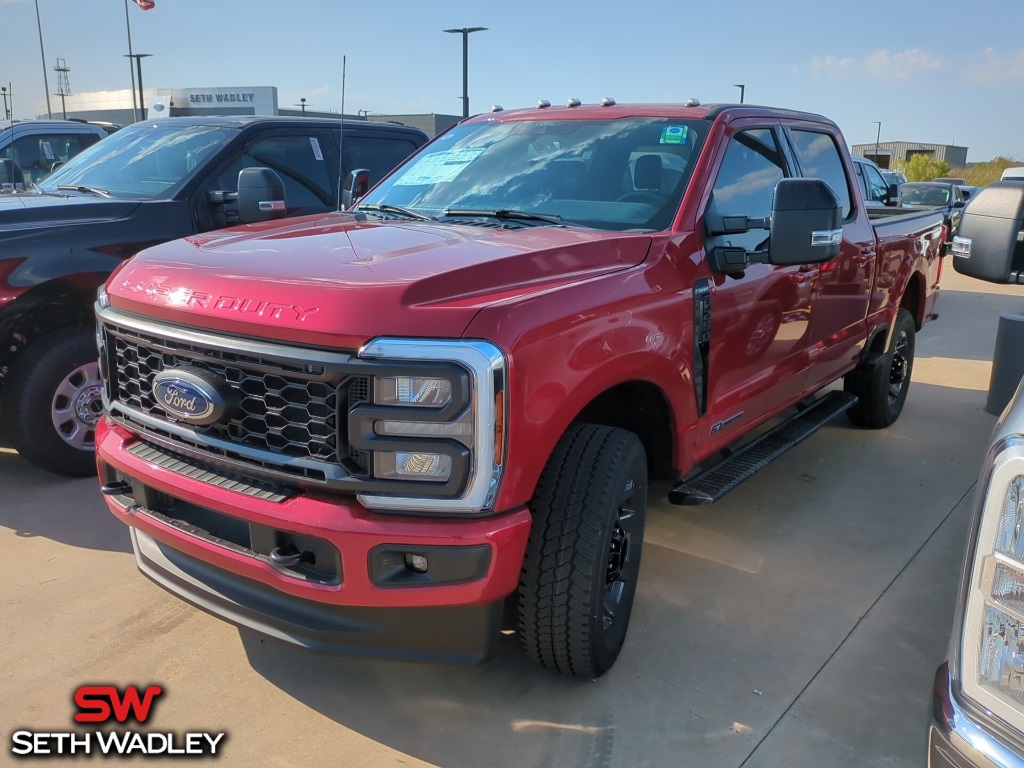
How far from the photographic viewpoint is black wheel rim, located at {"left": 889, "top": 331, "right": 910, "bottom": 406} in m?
5.81

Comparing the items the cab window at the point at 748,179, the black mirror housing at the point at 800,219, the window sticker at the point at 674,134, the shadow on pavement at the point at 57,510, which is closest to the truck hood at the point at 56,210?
the shadow on pavement at the point at 57,510

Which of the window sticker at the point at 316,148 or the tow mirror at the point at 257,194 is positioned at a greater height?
the window sticker at the point at 316,148

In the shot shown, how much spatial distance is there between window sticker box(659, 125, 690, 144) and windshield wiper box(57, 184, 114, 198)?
3.40m

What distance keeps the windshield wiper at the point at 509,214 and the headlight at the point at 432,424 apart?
1301 millimetres

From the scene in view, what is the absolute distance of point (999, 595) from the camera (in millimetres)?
1513

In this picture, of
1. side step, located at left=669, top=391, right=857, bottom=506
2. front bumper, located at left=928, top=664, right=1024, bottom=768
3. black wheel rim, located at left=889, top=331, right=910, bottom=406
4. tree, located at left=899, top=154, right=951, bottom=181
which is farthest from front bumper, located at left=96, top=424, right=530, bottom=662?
tree, located at left=899, top=154, right=951, bottom=181

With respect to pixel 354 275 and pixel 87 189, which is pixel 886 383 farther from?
pixel 87 189

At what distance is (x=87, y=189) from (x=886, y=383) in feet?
17.2

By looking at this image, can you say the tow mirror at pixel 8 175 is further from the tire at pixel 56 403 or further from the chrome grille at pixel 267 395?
the chrome grille at pixel 267 395

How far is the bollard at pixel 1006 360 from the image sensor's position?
5.86m

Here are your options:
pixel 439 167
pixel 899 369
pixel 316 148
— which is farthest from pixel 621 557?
pixel 316 148

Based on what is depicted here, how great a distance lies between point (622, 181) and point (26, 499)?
3.39 m

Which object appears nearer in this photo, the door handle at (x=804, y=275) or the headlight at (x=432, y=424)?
the headlight at (x=432, y=424)

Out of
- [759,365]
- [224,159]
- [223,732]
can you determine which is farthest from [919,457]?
[224,159]
